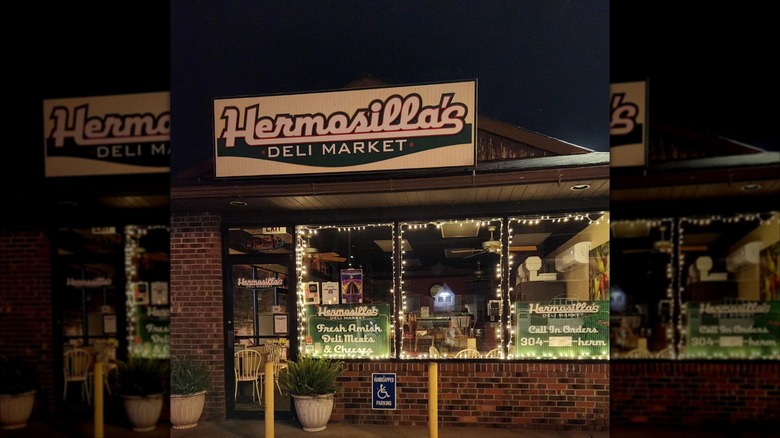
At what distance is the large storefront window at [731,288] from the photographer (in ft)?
15.7

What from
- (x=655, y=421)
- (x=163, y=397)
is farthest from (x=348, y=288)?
(x=655, y=421)

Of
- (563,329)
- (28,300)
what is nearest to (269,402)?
(28,300)

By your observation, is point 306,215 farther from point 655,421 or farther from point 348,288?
point 655,421

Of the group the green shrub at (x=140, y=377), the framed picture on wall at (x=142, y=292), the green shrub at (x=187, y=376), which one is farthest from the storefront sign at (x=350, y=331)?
the framed picture on wall at (x=142, y=292)

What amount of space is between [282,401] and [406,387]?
1774 mm

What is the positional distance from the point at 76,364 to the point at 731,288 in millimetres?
7487

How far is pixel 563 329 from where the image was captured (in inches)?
251

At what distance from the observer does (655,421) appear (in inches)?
208

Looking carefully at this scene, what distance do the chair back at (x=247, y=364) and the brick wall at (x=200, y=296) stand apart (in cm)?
19

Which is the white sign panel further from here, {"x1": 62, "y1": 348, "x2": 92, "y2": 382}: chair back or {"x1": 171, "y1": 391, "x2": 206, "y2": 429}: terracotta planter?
{"x1": 62, "y1": 348, "x2": 92, "y2": 382}: chair back

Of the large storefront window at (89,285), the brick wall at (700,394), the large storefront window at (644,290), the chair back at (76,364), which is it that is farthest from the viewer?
the large storefront window at (89,285)

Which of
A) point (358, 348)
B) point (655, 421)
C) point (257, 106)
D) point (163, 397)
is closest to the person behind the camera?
point (655, 421)

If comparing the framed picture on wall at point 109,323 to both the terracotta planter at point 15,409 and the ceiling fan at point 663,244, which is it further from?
the ceiling fan at point 663,244

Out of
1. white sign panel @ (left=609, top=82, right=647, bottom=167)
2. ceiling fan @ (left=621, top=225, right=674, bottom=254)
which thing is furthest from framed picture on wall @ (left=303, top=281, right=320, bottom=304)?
ceiling fan @ (left=621, top=225, right=674, bottom=254)
